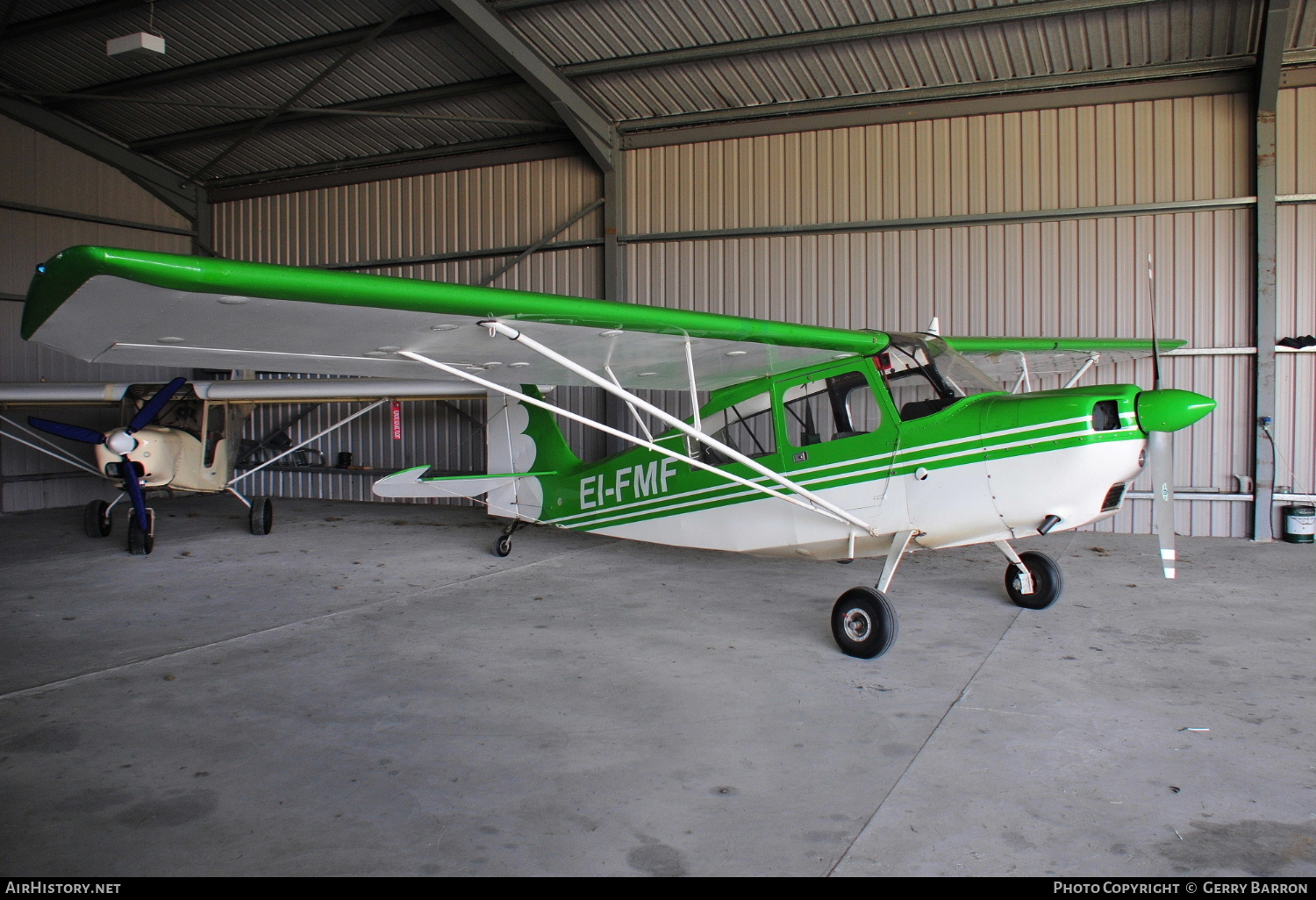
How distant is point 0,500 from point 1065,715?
14.7m

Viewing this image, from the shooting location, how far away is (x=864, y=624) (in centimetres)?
451

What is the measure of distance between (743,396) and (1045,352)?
3786mm

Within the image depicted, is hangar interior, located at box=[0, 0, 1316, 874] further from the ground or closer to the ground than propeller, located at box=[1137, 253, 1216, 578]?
further from the ground

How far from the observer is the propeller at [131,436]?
793 centimetres

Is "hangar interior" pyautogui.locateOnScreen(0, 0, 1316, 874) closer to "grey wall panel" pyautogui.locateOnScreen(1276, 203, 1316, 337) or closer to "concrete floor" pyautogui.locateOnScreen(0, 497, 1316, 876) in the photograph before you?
"grey wall panel" pyautogui.locateOnScreen(1276, 203, 1316, 337)

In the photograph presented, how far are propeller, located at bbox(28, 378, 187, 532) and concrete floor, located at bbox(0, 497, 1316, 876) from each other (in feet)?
5.14

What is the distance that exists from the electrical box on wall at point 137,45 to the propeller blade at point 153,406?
3.80 meters

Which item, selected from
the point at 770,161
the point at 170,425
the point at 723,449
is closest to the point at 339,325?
the point at 723,449

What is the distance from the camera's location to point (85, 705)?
375 centimetres

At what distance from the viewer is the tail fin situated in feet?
24.6

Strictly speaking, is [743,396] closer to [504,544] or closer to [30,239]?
[504,544]

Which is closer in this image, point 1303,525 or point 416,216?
point 1303,525

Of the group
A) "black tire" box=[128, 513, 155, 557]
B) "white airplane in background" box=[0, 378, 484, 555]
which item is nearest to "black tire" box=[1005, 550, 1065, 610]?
"white airplane in background" box=[0, 378, 484, 555]

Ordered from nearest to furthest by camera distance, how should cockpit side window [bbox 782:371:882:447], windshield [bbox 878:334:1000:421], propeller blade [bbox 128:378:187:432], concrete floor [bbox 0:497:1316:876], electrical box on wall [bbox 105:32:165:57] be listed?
concrete floor [bbox 0:497:1316:876] → windshield [bbox 878:334:1000:421] → cockpit side window [bbox 782:371:882:447] → propeller blade [bbox 128:378:187:432] → electrical box on wall [bbox 105:32:165:57]
